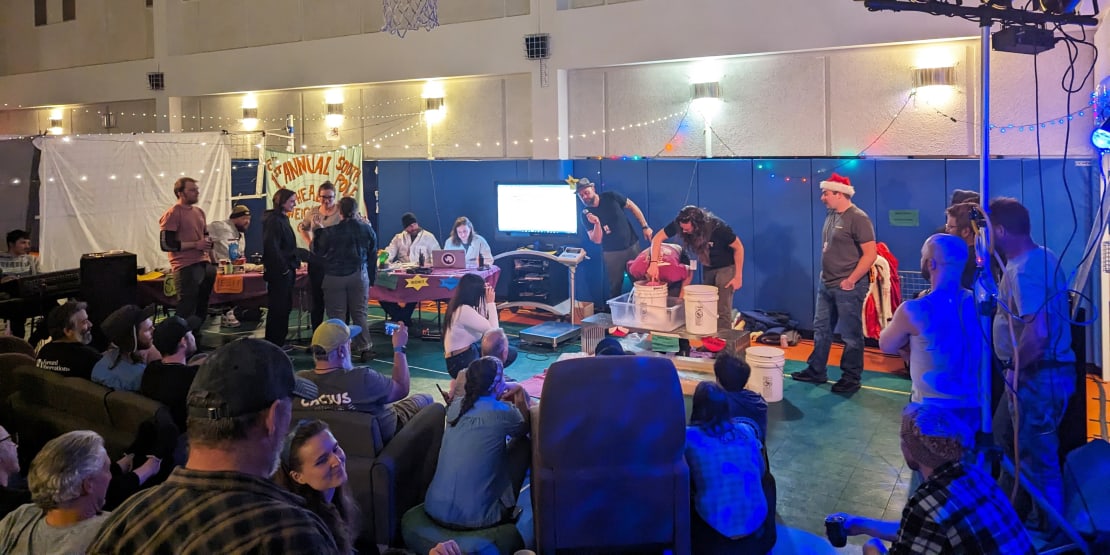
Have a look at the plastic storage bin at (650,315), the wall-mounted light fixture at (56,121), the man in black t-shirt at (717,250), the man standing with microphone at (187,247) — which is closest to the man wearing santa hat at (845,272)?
the man in black t-shirt at (717,250)

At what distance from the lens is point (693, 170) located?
9.30 metres

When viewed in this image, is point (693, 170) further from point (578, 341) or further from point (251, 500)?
point (251, 500)

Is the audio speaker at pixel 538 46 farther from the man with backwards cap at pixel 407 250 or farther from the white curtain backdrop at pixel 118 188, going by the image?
the white curtain backdrop at pixel 118 188

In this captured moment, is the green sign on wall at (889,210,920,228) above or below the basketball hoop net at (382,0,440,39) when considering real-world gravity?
below

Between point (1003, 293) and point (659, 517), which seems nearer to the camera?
point (659, 517)

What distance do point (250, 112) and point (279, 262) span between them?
5.86 metres

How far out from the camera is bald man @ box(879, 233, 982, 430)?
410 centimetres

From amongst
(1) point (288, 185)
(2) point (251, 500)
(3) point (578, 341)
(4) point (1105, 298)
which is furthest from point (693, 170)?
(2) point (251, 500)

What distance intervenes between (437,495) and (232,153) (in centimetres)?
1075

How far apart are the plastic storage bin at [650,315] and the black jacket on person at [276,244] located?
3275 mm

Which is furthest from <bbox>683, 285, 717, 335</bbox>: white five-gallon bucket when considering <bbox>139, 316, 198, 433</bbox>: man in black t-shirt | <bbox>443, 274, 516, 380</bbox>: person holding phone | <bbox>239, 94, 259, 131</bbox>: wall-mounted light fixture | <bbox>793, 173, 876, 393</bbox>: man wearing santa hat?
<bbox>239, 94, 259, 131</bbox>: wall-mounted light fixture

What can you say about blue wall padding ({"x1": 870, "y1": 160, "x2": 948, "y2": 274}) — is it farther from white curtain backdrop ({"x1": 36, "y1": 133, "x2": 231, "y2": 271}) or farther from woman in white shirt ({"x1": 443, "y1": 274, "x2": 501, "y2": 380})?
white curtain backdrop ({"x1": 36, "y1": 133, "x2": 231, "y2": 271})

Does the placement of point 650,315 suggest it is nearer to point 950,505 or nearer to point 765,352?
point 765,352

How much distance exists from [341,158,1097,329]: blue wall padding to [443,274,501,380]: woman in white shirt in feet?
13.2
